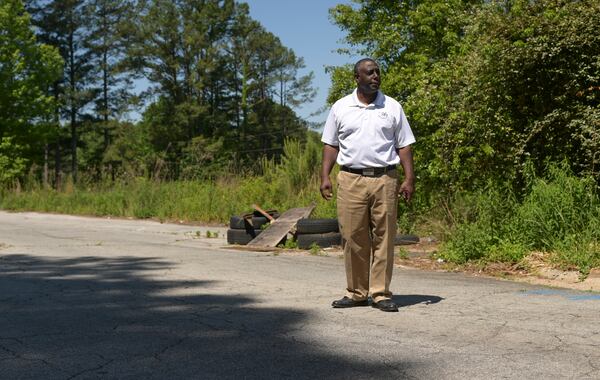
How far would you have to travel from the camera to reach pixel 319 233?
12602 mm

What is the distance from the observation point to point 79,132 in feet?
217

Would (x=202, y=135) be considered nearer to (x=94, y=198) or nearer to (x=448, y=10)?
(x=94, y=198)

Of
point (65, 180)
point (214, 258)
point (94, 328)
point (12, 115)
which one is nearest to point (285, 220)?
point (214, 258)

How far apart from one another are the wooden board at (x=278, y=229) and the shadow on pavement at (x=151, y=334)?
4407 millimetres

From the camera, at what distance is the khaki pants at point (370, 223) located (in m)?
6.43

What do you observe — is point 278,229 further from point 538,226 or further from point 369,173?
point 369,173

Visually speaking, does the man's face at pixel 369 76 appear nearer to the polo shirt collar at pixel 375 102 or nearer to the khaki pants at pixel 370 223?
the polo shirt collar at pixel 375 102

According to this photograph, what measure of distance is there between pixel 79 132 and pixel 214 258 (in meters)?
58.7

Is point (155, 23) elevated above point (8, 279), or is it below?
above

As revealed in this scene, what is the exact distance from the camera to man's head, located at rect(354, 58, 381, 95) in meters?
6.36

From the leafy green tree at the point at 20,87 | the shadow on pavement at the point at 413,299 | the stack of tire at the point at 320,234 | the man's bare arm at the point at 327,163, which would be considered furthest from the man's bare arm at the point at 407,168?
the leafy green tree at the point at 20,87

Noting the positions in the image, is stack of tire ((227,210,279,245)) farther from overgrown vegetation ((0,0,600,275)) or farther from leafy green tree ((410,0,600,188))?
leafy green tree ((410,0,600,188))

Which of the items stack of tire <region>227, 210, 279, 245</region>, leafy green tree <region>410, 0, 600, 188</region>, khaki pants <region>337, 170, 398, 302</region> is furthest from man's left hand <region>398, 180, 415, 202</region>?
stack of tire <region>227, 210, 279, 245</region>

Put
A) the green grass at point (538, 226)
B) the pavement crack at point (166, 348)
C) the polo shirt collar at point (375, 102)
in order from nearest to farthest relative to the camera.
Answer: the pavement crack at point (166, 348), the polo shirt collar at point (375, 102), the green grass at point (538, 226)
